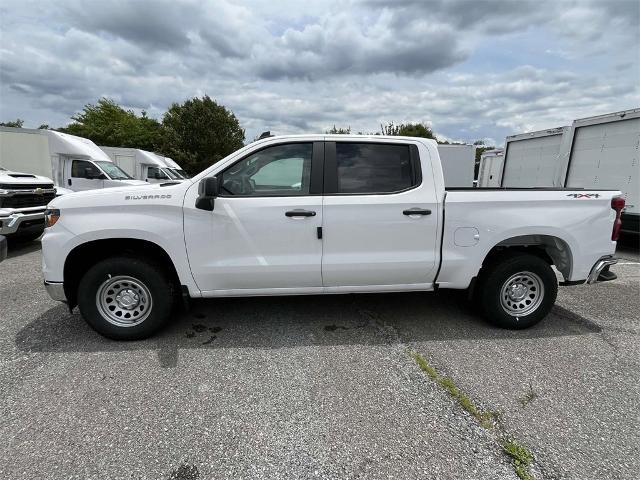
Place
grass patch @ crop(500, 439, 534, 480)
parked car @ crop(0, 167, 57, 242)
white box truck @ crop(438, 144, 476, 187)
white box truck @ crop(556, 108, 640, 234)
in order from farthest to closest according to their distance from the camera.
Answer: white box truck @ crop(438, 144, 476, 187) → white box truck @ crop(556, 108, 640, 234) → parked car @ crop(0, 167, 57, 242) → grass patch @ crop(500, 439, 534, 480)

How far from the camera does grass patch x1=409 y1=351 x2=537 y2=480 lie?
2174 mm

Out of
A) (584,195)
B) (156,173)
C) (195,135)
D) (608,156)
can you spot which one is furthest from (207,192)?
(195,135)

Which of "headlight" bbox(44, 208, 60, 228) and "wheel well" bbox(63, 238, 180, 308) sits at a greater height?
"headlight" bbox(44, 208, 60, 228)

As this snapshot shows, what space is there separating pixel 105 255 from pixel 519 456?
147 inches

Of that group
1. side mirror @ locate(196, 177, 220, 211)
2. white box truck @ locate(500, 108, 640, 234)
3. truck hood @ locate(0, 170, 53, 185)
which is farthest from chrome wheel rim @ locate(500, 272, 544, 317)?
truck hood @ locate(0, 170, 53, 185)

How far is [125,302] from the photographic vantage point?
3.58 meters

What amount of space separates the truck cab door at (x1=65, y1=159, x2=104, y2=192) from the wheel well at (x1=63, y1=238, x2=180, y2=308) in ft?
34.0

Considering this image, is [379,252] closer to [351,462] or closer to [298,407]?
[298,407]

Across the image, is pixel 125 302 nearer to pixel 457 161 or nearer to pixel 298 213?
pixel 298 213

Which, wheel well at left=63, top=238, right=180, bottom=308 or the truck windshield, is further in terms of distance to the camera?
the truck windshield

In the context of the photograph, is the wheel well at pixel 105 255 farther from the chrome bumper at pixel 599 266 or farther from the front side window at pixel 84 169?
the front side window at pixel 84 169

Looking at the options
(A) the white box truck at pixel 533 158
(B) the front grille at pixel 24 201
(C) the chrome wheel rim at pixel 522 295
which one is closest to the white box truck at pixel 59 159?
(B) the front grille at pixel 24 201

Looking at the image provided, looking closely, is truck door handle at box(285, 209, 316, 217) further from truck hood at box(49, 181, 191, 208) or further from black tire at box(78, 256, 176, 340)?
black tire at box(78, 256, 176, 340)

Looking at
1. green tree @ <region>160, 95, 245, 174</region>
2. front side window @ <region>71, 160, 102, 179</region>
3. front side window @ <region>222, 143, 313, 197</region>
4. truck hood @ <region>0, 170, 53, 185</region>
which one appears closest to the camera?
front side window @ <region>222, 143, 313, 197</region>
